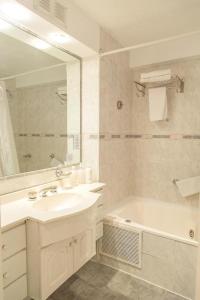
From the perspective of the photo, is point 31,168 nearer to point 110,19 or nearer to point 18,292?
point 18,292

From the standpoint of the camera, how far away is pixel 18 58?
177 cm

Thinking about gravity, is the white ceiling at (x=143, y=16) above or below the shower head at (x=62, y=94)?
above

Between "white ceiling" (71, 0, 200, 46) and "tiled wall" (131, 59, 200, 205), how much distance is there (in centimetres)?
48

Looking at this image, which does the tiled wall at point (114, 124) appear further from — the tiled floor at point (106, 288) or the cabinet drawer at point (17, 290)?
the cabinet drawer at point (17, 290)

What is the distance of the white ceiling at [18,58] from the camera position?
1649mm

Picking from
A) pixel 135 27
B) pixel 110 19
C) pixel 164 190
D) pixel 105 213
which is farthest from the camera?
pixel 164 190

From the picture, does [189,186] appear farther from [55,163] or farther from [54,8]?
[54,8]

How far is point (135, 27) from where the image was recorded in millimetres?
2178

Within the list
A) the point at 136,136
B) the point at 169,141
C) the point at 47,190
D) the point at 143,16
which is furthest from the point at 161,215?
the point at 143,16

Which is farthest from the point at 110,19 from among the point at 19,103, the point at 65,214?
the point at 65,214

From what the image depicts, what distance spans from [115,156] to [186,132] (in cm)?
89

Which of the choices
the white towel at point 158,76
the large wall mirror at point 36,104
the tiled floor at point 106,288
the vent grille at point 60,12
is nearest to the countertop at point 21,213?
the large wall mirror at point 36,104

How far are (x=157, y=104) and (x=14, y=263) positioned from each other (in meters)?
2.12

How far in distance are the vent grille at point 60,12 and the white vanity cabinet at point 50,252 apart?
1459 millimetres
